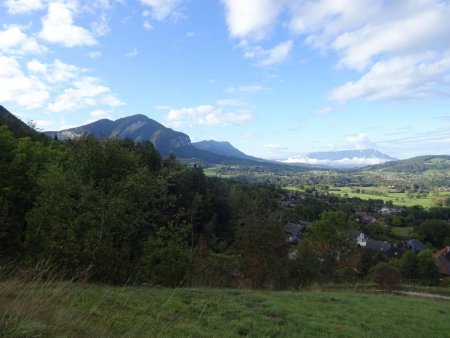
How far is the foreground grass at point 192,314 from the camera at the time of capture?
442 cm

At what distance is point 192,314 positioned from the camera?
10.5 meters

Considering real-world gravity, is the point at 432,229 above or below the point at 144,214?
below

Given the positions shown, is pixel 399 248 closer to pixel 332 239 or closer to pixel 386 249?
pixel 386 249

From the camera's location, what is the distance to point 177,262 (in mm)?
17781

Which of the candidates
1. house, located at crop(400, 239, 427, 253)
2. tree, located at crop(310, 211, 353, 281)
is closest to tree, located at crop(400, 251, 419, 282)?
tree, located at crop(310, 211, 353, 281)

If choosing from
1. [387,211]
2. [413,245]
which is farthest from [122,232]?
[387,211]

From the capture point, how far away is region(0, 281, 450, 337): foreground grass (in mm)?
4423

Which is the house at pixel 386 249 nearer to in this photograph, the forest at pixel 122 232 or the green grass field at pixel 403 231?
the green grass field at pixel 403 231

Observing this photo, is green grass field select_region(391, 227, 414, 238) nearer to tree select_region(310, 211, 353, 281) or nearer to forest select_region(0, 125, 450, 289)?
tree select_region(310, 211, 353, 281)

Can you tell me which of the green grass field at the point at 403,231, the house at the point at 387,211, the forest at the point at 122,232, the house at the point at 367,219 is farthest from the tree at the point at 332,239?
the house at the point at 387,211

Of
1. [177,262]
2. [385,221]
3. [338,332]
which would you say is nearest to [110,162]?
[177,262]

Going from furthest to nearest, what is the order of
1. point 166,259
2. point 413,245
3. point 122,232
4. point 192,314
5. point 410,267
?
point 413,245, point 410,267, point 122,232, point 166,259, point 192,314

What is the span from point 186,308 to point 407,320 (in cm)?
853

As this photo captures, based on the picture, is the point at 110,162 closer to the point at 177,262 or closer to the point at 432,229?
the point at 177,262
